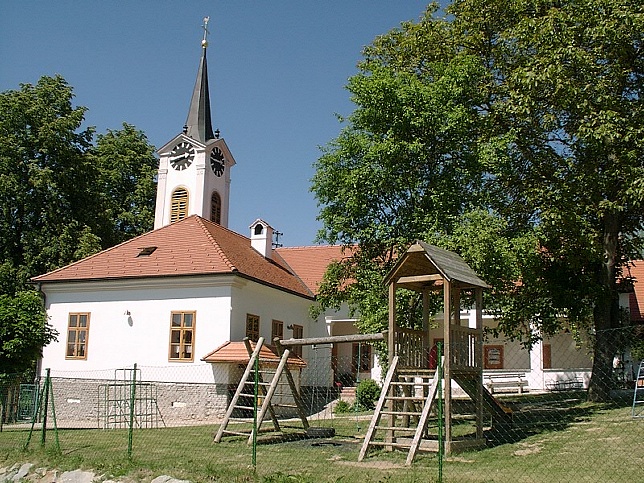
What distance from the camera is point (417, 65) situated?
21.0 metres

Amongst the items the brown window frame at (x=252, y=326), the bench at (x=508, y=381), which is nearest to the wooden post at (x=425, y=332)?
the brown window frame at (x=252, y=326)

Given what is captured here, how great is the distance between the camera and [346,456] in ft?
40.4

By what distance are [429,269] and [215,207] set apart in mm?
20400

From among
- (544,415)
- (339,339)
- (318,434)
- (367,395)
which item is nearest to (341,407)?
(367,395)

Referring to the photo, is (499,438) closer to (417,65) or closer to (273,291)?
(417,65)

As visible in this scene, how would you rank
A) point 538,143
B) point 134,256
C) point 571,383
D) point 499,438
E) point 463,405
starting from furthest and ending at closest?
point 571,383, point 134,256, point 463,405, point 538,143, point 499,438

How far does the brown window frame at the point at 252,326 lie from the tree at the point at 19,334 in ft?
21.5

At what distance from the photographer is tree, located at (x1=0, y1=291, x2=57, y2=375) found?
65.2 ft

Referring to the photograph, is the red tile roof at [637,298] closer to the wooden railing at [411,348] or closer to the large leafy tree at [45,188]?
the wooden railing at [411,348]

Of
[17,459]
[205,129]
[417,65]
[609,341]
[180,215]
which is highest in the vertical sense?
[205,129]

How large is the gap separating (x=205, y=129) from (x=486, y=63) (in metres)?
18.1

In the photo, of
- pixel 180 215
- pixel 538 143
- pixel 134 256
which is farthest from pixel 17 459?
pixel 180 215

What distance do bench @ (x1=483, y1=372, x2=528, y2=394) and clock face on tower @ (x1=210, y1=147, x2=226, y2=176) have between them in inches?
617

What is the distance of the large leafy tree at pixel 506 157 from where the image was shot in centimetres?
1780
